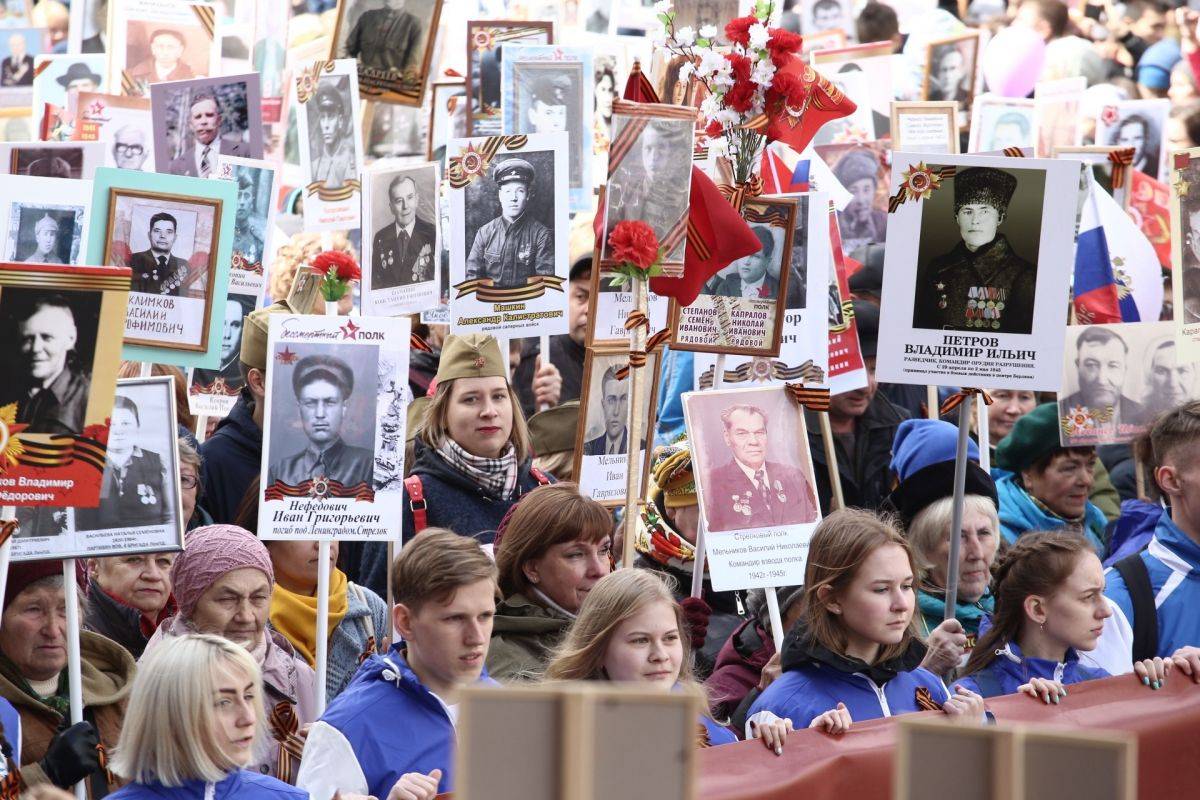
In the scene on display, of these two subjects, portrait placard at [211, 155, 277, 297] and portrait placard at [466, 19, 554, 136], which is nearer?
portrait placard at [211, 155, 277, 297]

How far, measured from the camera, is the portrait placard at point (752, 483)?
5.69m

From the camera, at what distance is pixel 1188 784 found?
178 inches

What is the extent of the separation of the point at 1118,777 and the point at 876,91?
30.9 ft

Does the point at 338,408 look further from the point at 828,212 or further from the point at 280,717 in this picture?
the point at 828,212

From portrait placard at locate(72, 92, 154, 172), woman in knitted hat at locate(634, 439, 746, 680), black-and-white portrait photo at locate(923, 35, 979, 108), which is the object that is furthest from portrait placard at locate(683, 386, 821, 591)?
Result: black-and-white portrait photo at locate(923, 35, 979, 108)

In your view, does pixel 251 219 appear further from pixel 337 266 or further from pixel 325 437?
pixel 325 437

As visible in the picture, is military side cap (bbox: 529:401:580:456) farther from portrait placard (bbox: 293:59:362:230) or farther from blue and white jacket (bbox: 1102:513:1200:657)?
blue and white jacket (bbox: 1102:513:1200:657)

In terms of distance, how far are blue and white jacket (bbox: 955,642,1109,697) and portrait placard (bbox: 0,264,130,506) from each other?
250 cm

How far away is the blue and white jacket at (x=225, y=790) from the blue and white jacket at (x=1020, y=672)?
2.08m

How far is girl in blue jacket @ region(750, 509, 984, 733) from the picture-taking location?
15.4 feet

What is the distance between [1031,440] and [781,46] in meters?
2.20

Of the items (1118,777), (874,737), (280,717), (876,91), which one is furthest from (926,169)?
(876,91)

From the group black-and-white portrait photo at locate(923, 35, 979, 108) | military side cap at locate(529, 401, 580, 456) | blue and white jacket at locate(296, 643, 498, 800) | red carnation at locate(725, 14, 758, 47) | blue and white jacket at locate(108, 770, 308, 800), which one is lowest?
blue and white jacket at locate(108, 770, 308, 800)

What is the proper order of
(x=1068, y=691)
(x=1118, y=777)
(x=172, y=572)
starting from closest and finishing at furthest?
(x=1118, y=777) < (x=1068, y=691) < (x=172, y=572)
